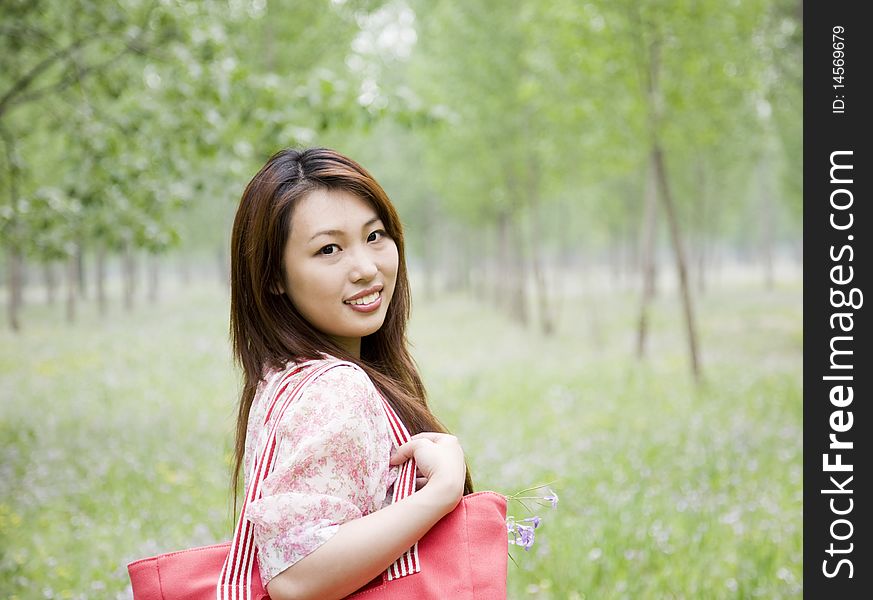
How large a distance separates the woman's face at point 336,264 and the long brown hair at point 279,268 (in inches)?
1.1

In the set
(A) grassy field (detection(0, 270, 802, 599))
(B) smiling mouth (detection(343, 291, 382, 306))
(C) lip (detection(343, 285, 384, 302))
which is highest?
(C) lip (detection(343, 285, 384, 302))

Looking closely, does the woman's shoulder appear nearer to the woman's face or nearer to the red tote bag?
the red tote bag

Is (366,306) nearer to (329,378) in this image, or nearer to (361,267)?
(361,267)

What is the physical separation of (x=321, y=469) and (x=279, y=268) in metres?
0.56

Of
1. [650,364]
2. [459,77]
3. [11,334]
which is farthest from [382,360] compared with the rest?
[11,334]

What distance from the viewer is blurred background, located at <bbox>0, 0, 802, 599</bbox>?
5758 millimetres

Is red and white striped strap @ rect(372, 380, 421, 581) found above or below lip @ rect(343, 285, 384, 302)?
below

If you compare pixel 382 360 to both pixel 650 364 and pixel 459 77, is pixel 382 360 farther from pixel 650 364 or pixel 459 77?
pixel 459 77

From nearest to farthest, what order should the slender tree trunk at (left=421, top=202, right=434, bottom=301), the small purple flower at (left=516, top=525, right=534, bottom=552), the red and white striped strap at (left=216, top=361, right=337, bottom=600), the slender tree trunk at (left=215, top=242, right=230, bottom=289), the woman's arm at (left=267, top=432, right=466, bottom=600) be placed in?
1. the woman's arm at (left=267, top=432, right=466, bottom=600)
2. the red and white striped strap at (left=216, top=361, right=337, bottom=600)
3. the small purple flower at (left=516, top=525, right=534, bottom=552)
4. the slender tree trunk at (left=215, top=242, right=230, bottom=289)
5. the slender tree trunk at (left=421, top=202, right=434, bottom=301)

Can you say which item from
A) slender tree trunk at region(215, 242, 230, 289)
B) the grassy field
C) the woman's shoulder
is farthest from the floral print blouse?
slender tree trunk at region(215, 242, 230, 289)

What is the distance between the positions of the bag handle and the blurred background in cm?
158
